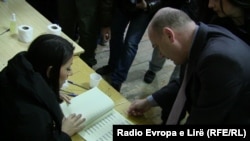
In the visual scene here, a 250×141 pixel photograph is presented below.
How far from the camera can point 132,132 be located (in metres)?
1.56

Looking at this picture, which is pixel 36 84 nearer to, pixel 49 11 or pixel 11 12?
pixel 11 12

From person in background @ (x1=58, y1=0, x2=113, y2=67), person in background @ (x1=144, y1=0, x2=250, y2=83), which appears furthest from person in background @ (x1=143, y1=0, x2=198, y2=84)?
person in background @ (x1=58, y1=0, x2=113, y2=67)

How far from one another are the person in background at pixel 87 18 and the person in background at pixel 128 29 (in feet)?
0.32

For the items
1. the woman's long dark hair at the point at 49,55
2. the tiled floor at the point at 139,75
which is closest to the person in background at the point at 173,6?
the tiled floor at the point at 139,75

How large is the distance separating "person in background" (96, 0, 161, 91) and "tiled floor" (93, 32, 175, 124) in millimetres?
212

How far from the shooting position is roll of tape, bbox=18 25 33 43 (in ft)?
7.07

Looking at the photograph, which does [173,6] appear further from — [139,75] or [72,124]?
[72,124]

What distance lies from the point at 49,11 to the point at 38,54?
2054 millimetres

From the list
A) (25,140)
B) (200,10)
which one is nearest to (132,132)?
(25,140)

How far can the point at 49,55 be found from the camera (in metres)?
1.45

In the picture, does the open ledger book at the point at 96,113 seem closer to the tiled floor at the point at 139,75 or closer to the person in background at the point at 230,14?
the person in background at the point at 230,14

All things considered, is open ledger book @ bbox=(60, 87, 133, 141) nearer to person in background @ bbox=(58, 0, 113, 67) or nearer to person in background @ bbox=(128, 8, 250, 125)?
person in background @ bbox=(128, 8, 250, 125)

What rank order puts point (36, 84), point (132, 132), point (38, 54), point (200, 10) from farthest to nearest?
point (200, 10) → point (132, 132) → point (38, 54) → point (36, 84)

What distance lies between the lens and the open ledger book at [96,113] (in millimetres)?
1603
